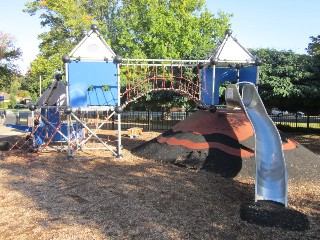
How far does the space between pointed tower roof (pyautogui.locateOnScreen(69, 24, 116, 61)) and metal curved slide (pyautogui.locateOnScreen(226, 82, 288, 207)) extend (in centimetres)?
472

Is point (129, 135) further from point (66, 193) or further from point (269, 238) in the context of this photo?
point (269, 238)

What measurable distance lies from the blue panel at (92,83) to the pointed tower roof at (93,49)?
223mm

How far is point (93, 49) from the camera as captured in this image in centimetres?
1319

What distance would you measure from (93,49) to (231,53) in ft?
18.0

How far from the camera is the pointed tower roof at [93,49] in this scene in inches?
512

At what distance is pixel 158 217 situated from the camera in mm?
6746

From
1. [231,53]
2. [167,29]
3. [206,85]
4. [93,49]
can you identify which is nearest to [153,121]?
[167,29]

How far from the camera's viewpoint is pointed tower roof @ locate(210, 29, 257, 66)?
47.2ft

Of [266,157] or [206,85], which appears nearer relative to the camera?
[266,157]

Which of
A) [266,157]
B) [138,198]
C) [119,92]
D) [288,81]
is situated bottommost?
[138,198]

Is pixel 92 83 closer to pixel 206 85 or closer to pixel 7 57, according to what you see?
pixel 206 85

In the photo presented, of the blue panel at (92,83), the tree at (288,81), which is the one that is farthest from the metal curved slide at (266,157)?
the tree at (288,81)

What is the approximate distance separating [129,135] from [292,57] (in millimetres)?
10867

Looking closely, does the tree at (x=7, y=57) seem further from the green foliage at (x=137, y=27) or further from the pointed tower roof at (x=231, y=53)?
the pointed tower roof at (x=231, y=53)
